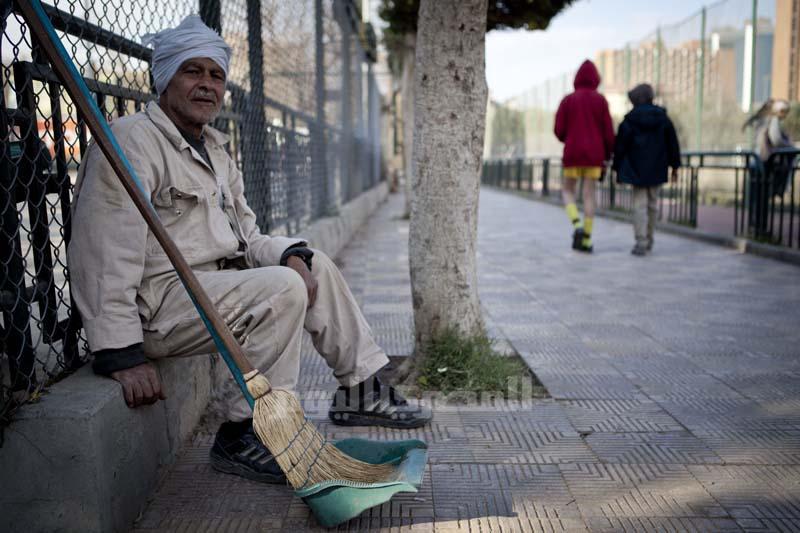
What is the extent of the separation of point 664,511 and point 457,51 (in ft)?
7.44

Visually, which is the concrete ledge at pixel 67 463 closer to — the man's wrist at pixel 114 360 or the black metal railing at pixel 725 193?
the man's wrist at pixel 114 360

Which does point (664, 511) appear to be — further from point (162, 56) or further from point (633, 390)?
point (162, 56)

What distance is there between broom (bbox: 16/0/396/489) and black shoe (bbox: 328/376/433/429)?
76cm

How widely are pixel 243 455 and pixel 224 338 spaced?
0.64 meters

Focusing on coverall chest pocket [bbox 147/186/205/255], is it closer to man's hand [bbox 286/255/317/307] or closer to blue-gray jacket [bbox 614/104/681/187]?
man's hand [bbox 286/255/317/307]

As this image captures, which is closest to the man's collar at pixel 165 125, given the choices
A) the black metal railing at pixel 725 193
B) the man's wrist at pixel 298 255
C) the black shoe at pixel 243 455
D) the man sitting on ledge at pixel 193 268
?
the man sitting on ledge at pixel 193 268

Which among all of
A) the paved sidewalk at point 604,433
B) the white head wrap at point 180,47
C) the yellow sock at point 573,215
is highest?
the white head wrap at point 180,47

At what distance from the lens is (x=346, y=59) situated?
12.0 metres

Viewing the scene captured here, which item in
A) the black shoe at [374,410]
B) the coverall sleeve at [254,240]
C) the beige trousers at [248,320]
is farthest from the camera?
the black shoe at [374,410]

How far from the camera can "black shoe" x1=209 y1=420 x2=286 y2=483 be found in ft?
8.50

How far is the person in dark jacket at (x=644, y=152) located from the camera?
26.3 ft

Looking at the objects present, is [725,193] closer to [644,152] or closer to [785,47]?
[785,47]

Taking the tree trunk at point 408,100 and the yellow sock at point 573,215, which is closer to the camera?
the yellow sock at point 573,215

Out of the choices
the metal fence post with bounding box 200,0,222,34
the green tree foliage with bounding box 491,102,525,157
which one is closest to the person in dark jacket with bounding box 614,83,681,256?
the metal fence post with bounding box 200,0,222,34
